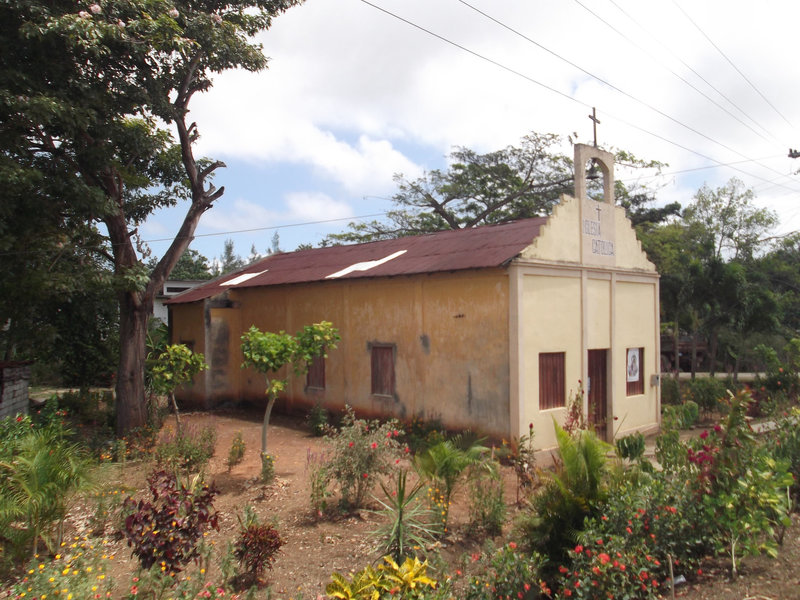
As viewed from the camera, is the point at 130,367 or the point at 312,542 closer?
the point at 312,542

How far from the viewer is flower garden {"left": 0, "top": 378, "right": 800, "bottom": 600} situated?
5.21m

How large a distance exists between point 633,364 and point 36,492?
12213 millimetres

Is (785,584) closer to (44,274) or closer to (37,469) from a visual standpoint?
(37,469)

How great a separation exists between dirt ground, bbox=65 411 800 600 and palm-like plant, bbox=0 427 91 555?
2.67 feet

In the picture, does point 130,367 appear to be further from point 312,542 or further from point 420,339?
point 312,542

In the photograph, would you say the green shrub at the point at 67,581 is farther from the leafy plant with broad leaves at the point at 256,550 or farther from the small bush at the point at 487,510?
the small bush at the point at 487,510

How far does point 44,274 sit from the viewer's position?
10.0 metres

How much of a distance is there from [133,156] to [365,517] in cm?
830

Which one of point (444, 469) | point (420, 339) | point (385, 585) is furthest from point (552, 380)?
point (385, 585)

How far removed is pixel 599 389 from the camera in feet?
43.0

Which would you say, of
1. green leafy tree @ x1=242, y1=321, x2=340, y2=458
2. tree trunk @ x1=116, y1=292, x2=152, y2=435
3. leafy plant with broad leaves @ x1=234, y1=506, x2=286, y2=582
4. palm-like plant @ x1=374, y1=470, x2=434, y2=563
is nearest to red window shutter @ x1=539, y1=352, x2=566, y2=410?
green leafy tree @ x1=242, y1=321, x2=340, y2=458

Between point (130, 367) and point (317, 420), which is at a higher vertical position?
point (130, 367)

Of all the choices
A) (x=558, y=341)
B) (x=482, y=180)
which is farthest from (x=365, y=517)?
(x=482, y=180)

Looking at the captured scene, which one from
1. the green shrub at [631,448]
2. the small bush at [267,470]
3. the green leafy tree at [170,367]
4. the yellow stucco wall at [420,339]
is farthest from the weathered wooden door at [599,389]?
the green leafy tree at [170,367]
